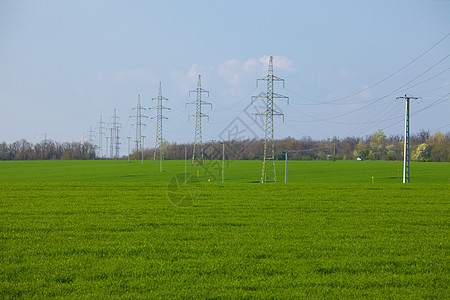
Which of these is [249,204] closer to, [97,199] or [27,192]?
[97,199]

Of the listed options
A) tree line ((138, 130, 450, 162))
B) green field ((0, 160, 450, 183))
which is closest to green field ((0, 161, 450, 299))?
green field ((0, 160, 450, 183))

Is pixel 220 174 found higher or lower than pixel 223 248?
lower

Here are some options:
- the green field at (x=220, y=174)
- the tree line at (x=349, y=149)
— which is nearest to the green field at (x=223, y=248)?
the green field at (x=220, y=174)

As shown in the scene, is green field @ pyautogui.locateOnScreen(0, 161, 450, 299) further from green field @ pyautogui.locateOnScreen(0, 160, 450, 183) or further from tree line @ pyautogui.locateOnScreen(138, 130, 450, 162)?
tree line @ pyautogui.locateOnScreen(138, 130, 450, 162)

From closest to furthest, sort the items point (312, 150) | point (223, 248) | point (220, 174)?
1. point (223, 248)
2. point (220, 174)
3. point (312, 150)

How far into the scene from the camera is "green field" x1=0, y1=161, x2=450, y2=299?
20.2ft

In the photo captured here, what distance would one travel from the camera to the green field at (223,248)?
20.2 ft

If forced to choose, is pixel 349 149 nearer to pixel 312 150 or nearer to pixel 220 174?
pixel 312 150

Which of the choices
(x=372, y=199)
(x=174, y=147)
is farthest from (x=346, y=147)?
(x=372, y=199)

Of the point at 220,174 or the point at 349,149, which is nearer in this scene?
the point at 220,174

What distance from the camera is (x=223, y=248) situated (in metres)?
8.33

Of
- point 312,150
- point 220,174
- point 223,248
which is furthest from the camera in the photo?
point 312,150

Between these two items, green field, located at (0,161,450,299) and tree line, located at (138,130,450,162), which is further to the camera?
tree line, located at (138,130,450,162)

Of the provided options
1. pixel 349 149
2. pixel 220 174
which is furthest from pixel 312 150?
pixel 220 174
